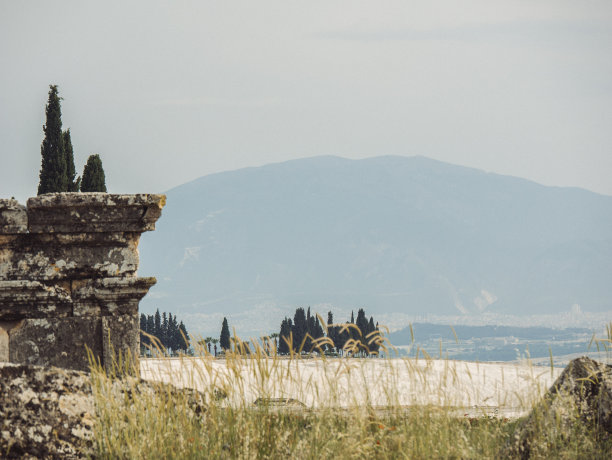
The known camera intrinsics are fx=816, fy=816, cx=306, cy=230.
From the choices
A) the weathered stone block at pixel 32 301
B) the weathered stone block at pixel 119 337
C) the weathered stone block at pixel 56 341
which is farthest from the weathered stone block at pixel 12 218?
the weathered stone block at pixel 119 337

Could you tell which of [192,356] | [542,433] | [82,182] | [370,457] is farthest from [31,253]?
[82,182]

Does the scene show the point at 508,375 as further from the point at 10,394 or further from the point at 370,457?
the point at 10,394

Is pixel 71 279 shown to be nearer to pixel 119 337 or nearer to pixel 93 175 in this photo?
pixel 119 337

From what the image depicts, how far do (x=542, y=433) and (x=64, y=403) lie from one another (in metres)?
2.87

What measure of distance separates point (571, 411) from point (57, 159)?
26833mm

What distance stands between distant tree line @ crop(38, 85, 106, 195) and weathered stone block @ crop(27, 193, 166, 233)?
72.9 feet

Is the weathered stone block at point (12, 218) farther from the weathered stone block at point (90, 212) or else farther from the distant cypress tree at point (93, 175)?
the distant cypress tree at point (93, 175)

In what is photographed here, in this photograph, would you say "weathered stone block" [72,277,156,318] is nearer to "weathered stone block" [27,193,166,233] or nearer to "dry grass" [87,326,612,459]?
"weathered stone block" [27,193,166,233]

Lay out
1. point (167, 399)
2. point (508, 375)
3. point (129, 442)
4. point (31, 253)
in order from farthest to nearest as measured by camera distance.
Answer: point (508, 375) < point (31, 253) < point (167, 399) < point (129, 442)

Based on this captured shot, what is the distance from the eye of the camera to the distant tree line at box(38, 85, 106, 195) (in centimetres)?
2881

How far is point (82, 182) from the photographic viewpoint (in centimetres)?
2853

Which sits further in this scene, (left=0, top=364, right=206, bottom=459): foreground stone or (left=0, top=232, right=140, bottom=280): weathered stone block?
(left=0, top=232, right=140, bottom=280): weathered stone block

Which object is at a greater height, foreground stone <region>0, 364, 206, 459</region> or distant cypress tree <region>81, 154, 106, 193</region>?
distant cypress tree <region>81, 154, 106, 193</region>

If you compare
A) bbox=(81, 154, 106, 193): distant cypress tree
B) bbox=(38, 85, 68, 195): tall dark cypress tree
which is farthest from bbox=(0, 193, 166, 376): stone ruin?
bbox=(38, 85, 68, 195): tall dark cypress tree
